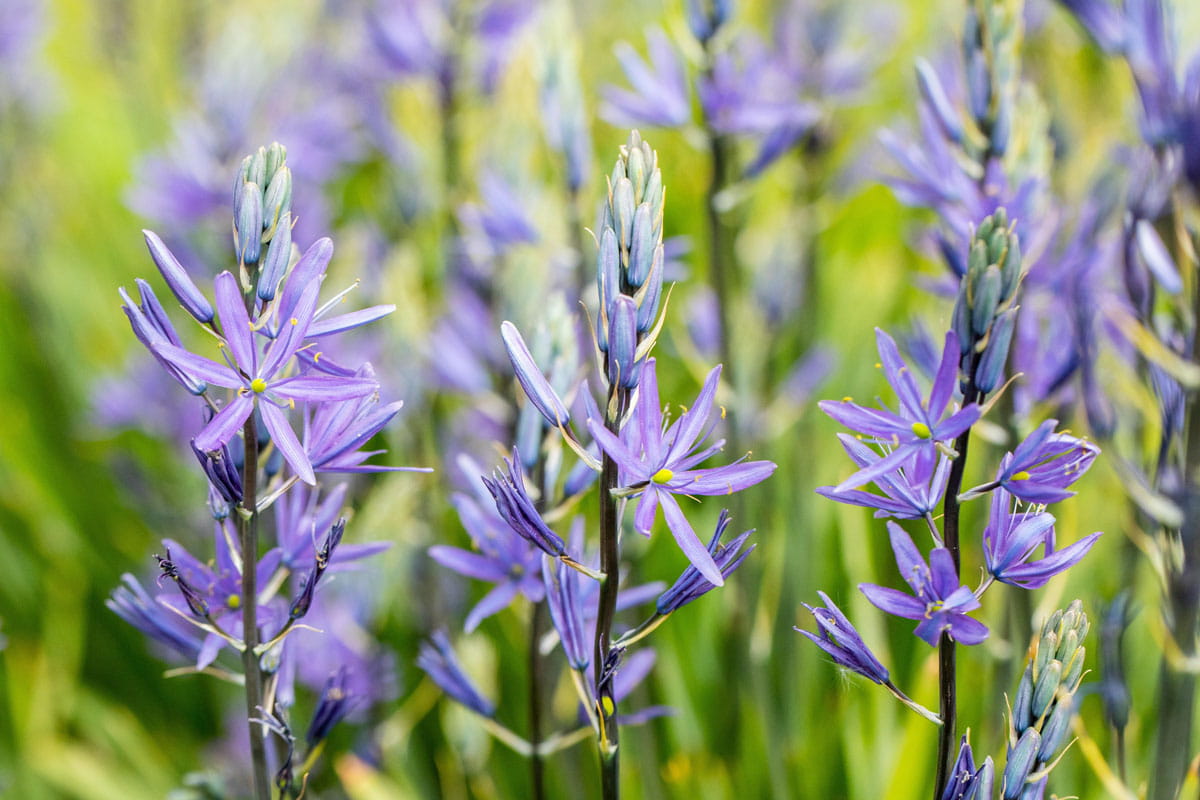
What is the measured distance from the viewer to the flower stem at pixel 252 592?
1061 millimetres

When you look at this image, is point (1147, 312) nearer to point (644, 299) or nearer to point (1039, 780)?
point (1039, 780)

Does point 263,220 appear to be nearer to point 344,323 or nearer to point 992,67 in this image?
point 344,323

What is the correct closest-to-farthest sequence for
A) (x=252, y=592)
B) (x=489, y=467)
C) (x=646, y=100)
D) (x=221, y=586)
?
(x=252, y=592) < (x=221, y=586) < (x=646, y=100) < (x=489, y=467)

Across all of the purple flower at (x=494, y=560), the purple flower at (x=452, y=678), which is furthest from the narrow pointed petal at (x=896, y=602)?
the purple flower at (x=452, y=678)

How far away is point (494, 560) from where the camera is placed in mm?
1397

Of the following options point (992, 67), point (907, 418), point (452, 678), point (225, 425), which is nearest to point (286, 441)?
point (225, 425)

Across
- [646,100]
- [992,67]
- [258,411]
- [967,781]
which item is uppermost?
[646,100]

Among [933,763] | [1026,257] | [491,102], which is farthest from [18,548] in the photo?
[1026,257]

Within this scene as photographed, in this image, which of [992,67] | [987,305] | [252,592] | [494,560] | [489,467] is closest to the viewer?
[987,305]

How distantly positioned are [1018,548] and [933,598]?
110mm

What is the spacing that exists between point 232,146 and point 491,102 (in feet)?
2.42

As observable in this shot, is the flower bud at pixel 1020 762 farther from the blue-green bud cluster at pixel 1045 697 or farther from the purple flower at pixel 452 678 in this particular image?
the purple flower at pixel 452 678

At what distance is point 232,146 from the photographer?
2.68 meters

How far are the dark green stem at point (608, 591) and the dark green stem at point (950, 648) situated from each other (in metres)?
0.34
